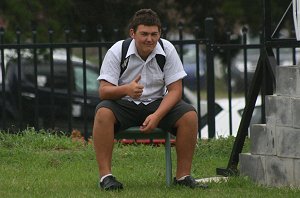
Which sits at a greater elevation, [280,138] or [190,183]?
[280,138]

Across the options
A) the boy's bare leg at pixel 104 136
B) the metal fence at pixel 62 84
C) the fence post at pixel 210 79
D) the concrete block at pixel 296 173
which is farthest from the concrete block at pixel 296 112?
the fence post at pixel 210 79

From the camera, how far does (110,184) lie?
307 inches

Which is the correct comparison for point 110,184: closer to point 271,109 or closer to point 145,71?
point 145,71

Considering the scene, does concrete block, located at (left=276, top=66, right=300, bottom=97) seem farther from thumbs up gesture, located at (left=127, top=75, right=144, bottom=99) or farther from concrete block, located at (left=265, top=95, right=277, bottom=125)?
thumbs up gesture, located at (left=127, top=75, right=144, bottom=99)

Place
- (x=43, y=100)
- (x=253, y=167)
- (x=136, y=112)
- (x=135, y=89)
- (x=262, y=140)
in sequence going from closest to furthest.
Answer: (x=135, y=89)
(x=136, y=112)
(x=262, y=140)
(x=253, y=167)
(x=43, y=100)

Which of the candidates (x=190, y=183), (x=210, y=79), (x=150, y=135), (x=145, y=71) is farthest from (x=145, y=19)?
(x=210, y=79)

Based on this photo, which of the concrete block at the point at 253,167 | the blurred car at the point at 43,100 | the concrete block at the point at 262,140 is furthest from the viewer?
the blurred car at the point at 43,100

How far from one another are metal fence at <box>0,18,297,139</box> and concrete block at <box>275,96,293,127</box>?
11.1 ft

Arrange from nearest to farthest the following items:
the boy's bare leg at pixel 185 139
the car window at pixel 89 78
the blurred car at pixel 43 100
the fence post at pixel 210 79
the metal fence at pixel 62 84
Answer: the boy's bare leg at pixel 185 139 → the fence post at pixel 210 79 → the metal fence at pixel 62 84 → the blurred car at pixel 43 100 → the car window at pixel 89 78

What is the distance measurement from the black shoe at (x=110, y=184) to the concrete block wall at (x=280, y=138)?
114 centimetres

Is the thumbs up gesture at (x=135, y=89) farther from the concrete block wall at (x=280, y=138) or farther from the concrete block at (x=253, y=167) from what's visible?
the concrete block at (x=253, y=167)

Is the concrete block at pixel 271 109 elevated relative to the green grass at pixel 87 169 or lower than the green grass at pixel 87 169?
elevated

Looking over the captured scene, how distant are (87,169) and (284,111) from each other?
2337 mm

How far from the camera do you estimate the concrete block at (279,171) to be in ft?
25.6
